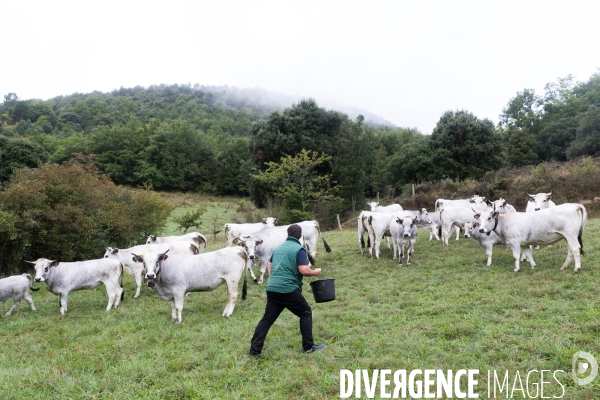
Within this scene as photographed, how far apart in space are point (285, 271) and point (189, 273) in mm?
3320

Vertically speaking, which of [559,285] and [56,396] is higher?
[559,285]

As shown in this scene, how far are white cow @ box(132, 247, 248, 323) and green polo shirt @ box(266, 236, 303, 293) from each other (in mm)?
2735

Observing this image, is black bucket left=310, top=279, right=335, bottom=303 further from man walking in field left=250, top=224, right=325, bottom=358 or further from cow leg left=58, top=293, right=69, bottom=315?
cow leg left=58, top=293, right=69, bottom=315

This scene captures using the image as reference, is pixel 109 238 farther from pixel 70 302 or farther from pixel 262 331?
pixel 262 331

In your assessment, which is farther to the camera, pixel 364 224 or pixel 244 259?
pixel 364 224

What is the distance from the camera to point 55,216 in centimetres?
1342

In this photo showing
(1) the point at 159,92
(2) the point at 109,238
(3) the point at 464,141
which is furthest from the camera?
(1) the point at 159,92

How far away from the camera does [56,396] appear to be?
4.92m

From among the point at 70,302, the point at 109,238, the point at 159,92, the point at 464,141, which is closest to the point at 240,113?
the point at 159,92

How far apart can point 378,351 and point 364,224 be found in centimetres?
925

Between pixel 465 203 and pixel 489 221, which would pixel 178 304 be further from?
pixel 465 203

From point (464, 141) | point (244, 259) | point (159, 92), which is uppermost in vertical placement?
point (159, 92)

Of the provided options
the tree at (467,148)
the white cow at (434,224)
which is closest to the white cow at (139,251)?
the white cow at (434,224)

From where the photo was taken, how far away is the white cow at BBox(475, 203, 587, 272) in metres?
9.19
